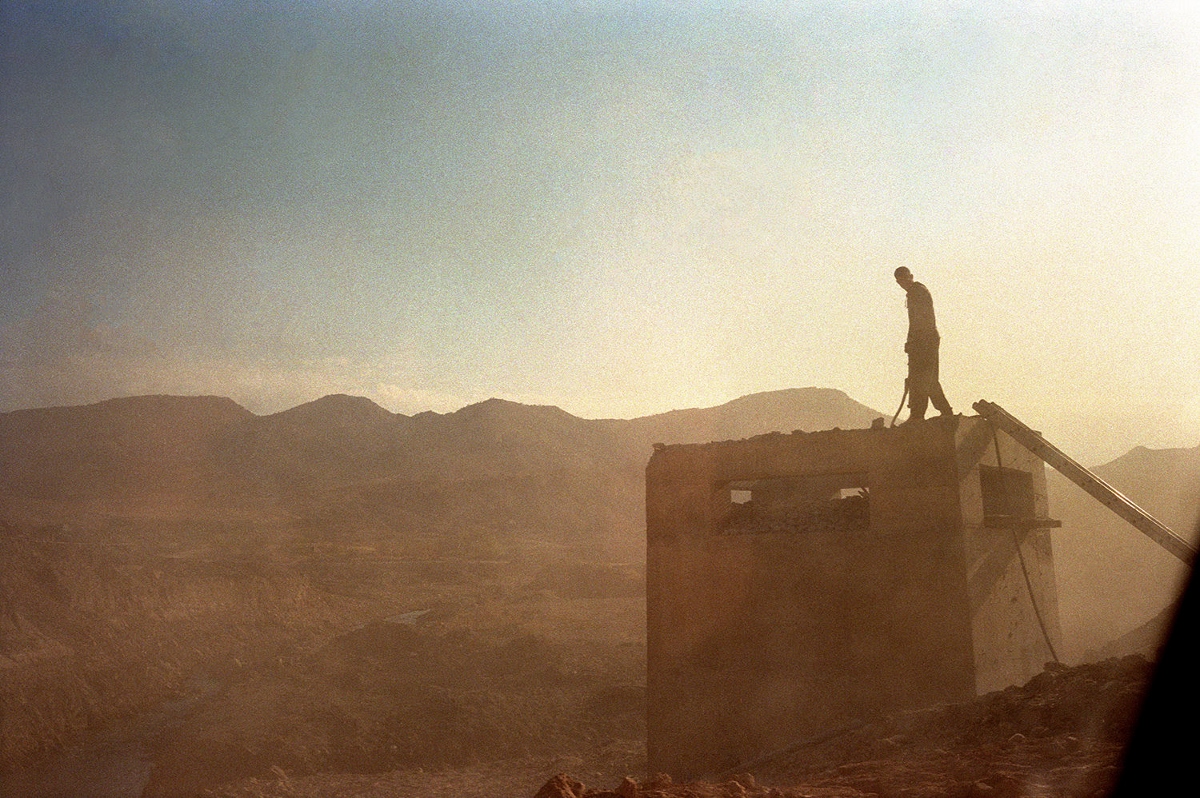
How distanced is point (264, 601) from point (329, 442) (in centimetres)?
5058

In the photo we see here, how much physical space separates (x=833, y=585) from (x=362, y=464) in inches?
2655

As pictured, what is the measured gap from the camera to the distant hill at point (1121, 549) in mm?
29922

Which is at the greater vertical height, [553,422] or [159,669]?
[553,422]

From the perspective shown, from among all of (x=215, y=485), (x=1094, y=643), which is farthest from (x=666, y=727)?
(x=215, y=485)

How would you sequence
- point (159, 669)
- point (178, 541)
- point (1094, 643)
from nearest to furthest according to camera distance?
point (159, 669), point (1094, 643), point (178, 541)

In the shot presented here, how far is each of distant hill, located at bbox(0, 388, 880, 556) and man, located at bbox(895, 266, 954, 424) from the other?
3658cm

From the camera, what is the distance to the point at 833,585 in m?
8.91

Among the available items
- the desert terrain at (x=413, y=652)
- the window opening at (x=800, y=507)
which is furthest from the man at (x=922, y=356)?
the desert terrain at (x=413, y=652)

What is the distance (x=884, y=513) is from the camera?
8781 mm

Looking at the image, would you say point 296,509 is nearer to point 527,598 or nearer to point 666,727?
point 527,598

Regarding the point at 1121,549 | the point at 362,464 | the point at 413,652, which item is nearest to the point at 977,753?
the point at 413,652

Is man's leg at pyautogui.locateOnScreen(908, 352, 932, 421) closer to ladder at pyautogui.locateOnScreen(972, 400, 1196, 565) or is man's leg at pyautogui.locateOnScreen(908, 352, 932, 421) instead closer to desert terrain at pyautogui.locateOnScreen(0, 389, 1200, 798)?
ladder at pyautogui.locateOnScreen(972, 400, 1196, 565)

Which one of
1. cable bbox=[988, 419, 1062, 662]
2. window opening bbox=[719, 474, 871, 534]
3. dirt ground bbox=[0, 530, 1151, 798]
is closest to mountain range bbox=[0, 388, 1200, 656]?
cable bbox=[988, 419, 1062, 662]

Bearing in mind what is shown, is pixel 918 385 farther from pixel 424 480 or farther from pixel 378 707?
pixel 424 480
